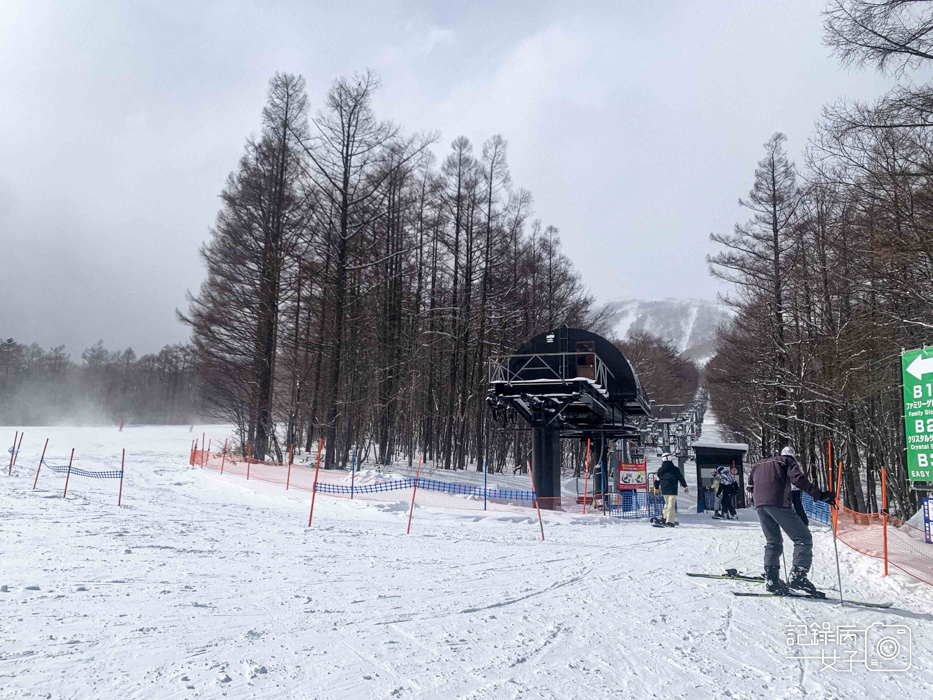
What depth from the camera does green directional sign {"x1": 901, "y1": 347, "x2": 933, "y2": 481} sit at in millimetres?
6828

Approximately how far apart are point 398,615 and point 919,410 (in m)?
6.43

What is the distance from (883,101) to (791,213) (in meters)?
14.4

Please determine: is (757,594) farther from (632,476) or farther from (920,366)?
(632,476)

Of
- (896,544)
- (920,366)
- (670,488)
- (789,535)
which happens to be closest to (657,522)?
(670,488)

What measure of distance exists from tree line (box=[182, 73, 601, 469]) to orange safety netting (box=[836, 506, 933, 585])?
14.2 m

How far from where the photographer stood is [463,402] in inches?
1141

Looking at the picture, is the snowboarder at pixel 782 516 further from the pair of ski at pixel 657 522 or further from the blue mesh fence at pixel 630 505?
the blue mesh fence at pixel 630 505

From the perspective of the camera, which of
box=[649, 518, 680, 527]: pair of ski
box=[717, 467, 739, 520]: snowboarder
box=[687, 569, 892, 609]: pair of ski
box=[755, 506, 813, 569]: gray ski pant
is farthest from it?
box=[717, 467, 739, 520]: snowboarder

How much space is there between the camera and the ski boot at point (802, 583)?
6.80 m

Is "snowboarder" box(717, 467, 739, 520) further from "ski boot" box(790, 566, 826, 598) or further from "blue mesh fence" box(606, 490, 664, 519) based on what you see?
"ski boot" box(790, 566, 826, 598)

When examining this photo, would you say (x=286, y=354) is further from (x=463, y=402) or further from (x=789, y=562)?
(x=789, y=562)

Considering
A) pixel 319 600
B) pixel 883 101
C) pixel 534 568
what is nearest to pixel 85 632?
pixel 319 600

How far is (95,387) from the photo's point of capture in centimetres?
8862

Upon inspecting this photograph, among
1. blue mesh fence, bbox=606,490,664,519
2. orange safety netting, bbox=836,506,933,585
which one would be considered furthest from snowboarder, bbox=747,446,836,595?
blue mesh fence, bbox=606,490,664,519
